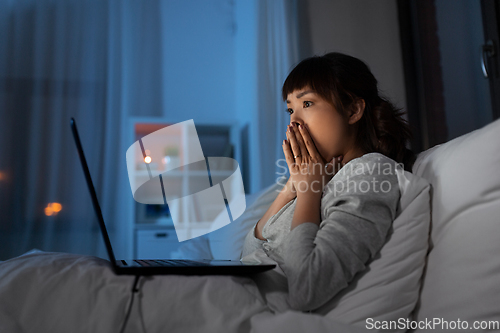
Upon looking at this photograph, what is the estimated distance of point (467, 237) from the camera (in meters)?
0.61

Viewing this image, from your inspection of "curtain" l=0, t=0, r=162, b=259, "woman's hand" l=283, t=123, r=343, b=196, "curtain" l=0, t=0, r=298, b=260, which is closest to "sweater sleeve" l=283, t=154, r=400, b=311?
"woman's hand" l=283, t=123, r=343, b=196

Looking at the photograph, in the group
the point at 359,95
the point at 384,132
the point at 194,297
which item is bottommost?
the point at 194,297

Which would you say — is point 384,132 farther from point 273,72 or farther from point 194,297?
point 273,72

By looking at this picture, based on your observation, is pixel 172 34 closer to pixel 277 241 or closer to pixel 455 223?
pixel 277 241

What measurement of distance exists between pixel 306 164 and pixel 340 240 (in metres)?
0.30

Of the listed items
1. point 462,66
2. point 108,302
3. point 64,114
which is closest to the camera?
point 108,302

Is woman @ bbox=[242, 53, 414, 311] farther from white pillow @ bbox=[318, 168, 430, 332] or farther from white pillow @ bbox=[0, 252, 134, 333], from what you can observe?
white pillow @ bbox=[0, 252, 134, 333]

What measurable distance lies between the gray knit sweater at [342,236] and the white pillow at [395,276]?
2 cm

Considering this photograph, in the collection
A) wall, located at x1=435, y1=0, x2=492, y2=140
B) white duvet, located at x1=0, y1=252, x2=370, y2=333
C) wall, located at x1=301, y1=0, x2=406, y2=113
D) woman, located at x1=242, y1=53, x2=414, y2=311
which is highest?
wall, located at x1=301, y1=0, x2=406, y2=113

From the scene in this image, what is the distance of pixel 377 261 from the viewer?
65 cm

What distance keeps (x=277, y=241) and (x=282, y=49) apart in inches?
75.0

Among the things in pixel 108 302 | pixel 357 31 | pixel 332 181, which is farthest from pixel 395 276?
pixel 357 31

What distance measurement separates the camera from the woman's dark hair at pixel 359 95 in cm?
94

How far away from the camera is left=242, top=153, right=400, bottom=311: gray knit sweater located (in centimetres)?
62
